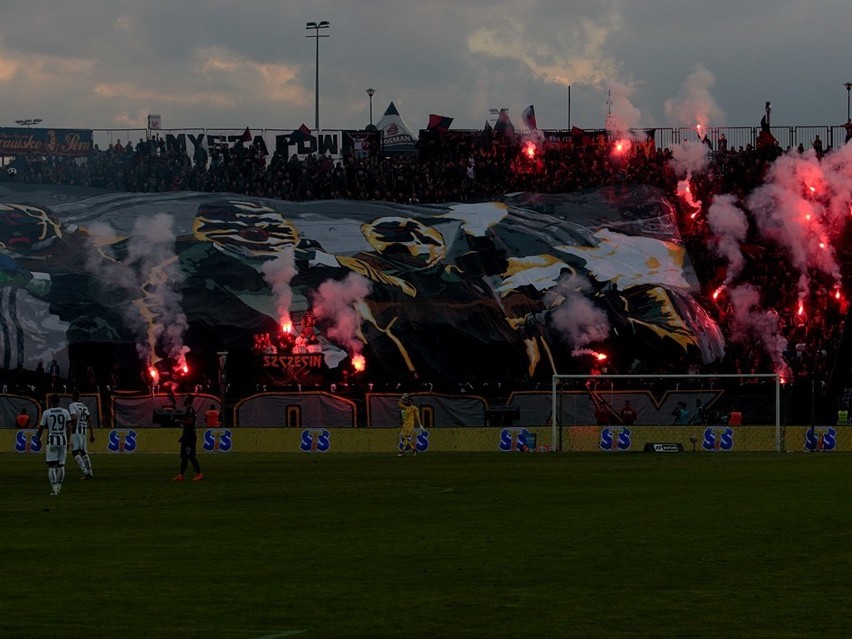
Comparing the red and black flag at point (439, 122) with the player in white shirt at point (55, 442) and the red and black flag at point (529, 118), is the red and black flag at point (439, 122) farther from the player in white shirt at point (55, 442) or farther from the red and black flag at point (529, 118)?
the player in white shirt at point (55, 442)

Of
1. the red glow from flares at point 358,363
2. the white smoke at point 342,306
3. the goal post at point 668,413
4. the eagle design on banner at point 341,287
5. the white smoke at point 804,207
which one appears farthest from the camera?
the white smoke at point 804,207

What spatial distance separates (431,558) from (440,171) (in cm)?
6930

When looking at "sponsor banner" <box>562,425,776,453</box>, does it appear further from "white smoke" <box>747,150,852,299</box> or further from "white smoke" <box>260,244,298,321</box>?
"white smoke" <box>747,150,852,299</box>

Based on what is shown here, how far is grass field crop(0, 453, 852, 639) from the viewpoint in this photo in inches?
522

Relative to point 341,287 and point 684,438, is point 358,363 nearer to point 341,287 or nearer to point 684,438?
point 341,287

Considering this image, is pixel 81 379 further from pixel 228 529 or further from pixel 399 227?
pixel 228 529

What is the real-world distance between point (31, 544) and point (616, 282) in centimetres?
6045

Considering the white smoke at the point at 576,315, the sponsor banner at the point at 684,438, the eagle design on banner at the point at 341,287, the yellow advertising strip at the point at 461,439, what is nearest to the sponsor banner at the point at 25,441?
the yellow advertising strip at the point at 461,439

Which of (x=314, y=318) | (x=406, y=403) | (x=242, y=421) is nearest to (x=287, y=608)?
(x=406, y=403)

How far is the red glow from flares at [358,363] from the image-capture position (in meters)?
72.7

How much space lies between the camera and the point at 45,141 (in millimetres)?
94125

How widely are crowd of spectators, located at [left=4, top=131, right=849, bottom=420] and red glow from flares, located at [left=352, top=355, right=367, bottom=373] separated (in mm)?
15276

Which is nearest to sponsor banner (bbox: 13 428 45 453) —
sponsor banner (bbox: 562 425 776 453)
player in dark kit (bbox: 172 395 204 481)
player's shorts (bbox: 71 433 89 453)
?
sponsor banner (bbox: 562 425 776 453)

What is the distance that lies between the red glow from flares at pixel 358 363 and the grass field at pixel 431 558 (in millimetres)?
37821
